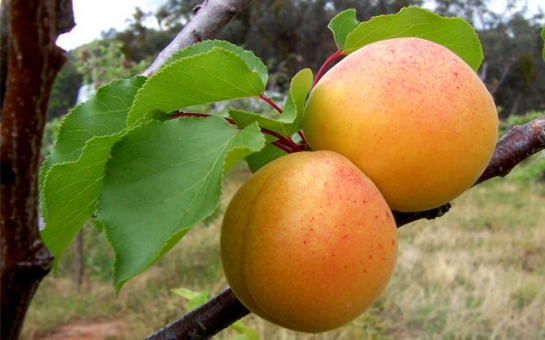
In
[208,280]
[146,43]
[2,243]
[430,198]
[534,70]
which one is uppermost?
[2,243]

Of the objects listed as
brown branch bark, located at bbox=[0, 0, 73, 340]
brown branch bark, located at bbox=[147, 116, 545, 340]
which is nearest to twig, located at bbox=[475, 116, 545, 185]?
brown branch bark, located at bbox=[147, 116, 545, 340]

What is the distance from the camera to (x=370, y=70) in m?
0.42

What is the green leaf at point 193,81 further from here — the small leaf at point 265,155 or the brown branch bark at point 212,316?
the brown branch bark at point 212,316

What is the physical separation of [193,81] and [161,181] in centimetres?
9

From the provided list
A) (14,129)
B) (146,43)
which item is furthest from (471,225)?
(146,43)

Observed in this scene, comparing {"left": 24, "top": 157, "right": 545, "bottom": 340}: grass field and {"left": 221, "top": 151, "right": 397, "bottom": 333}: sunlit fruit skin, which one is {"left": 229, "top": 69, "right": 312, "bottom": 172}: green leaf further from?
{"left": 24, "top": 157, "right": 545, "bottom": 340}: grass field

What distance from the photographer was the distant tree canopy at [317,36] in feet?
34.3

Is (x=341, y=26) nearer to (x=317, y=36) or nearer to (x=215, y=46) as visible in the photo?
(x=215, y=46)

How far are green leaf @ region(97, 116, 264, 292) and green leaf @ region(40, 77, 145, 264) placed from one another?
26 millimetres

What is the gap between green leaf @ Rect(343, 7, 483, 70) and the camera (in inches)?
18.6

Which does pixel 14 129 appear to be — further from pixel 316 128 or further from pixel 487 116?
pixel 487 116

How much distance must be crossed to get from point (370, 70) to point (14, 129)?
276 millimetres

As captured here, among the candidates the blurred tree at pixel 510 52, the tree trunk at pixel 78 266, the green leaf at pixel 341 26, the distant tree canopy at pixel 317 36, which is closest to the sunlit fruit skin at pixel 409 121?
the green leaf at pixel 341 26

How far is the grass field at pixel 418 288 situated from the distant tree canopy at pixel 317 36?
19.5 feet
